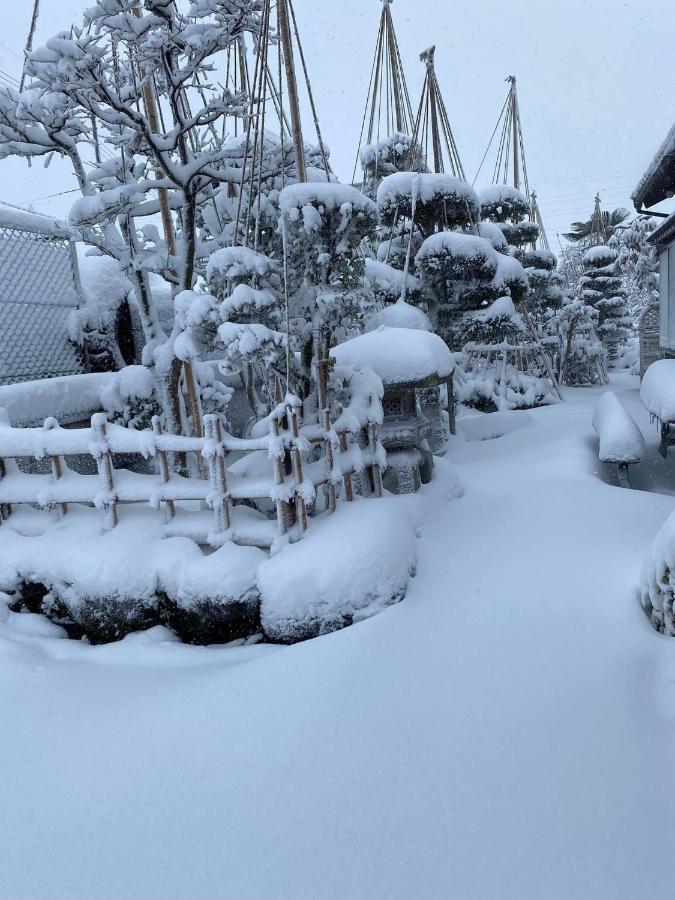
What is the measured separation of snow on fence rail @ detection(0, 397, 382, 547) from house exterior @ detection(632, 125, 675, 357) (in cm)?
659

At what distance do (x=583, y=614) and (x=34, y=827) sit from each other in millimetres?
3257

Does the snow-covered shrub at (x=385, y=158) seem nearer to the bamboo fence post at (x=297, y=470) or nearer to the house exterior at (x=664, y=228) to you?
the house exterior at (x=664, y=228)

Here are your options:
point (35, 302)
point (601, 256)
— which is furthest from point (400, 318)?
point (601, 256)

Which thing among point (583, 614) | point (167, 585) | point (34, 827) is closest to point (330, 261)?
point (167, 585)

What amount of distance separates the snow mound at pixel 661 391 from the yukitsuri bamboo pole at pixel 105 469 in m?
6.94

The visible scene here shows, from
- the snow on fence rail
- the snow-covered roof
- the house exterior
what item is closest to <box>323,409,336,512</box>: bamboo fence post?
the snow on fence rail

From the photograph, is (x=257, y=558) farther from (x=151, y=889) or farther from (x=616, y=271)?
(x=616, y=271)

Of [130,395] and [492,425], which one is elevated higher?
[130,395]

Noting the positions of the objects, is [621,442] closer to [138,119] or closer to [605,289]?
[138,119]

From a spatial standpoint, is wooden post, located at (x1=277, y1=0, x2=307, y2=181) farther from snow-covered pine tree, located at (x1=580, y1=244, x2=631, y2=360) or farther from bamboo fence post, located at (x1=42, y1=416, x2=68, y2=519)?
snow-covered pine tree, located at (x1=580, y1=244, x2=631, y2=360)

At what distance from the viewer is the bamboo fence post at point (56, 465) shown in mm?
4633

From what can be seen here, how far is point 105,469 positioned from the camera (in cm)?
441

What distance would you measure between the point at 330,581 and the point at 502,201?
11.7m

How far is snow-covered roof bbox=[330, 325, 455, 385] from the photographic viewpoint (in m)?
6.17
